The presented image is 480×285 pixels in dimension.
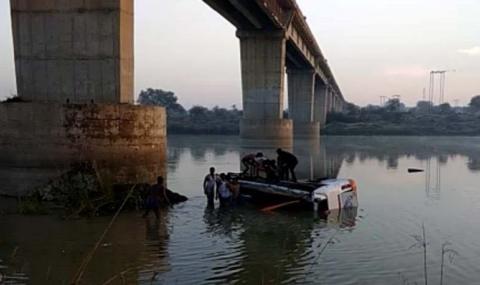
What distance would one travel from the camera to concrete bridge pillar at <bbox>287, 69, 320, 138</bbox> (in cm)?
7850

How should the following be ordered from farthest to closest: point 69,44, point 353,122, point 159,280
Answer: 1. point 353,122
2. point 69,44
3. point 159,280

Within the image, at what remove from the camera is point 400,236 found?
14312mm

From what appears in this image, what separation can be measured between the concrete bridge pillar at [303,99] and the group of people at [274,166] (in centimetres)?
5764

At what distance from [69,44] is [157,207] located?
625cm

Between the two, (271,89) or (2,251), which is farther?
(271,89)

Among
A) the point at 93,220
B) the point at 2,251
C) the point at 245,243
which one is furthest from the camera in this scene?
the point at 93,220

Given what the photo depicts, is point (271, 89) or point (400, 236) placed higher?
point (271, 89)

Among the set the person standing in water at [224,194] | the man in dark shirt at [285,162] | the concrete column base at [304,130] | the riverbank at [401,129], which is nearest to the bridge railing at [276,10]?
the man in dark shirt at [285,162]

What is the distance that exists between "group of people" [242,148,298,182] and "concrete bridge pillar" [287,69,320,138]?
57.6m

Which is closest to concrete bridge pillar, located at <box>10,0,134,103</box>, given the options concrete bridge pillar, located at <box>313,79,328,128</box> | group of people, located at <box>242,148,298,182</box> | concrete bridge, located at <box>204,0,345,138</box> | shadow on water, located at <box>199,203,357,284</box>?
group of people, located at <box>242,148,298,182</box>

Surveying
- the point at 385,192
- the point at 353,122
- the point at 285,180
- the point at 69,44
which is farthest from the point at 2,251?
the point at 353,122

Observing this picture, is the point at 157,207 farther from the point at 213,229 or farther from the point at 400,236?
the point at 400,236

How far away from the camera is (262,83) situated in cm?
5025

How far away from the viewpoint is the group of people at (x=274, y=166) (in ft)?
64.1
